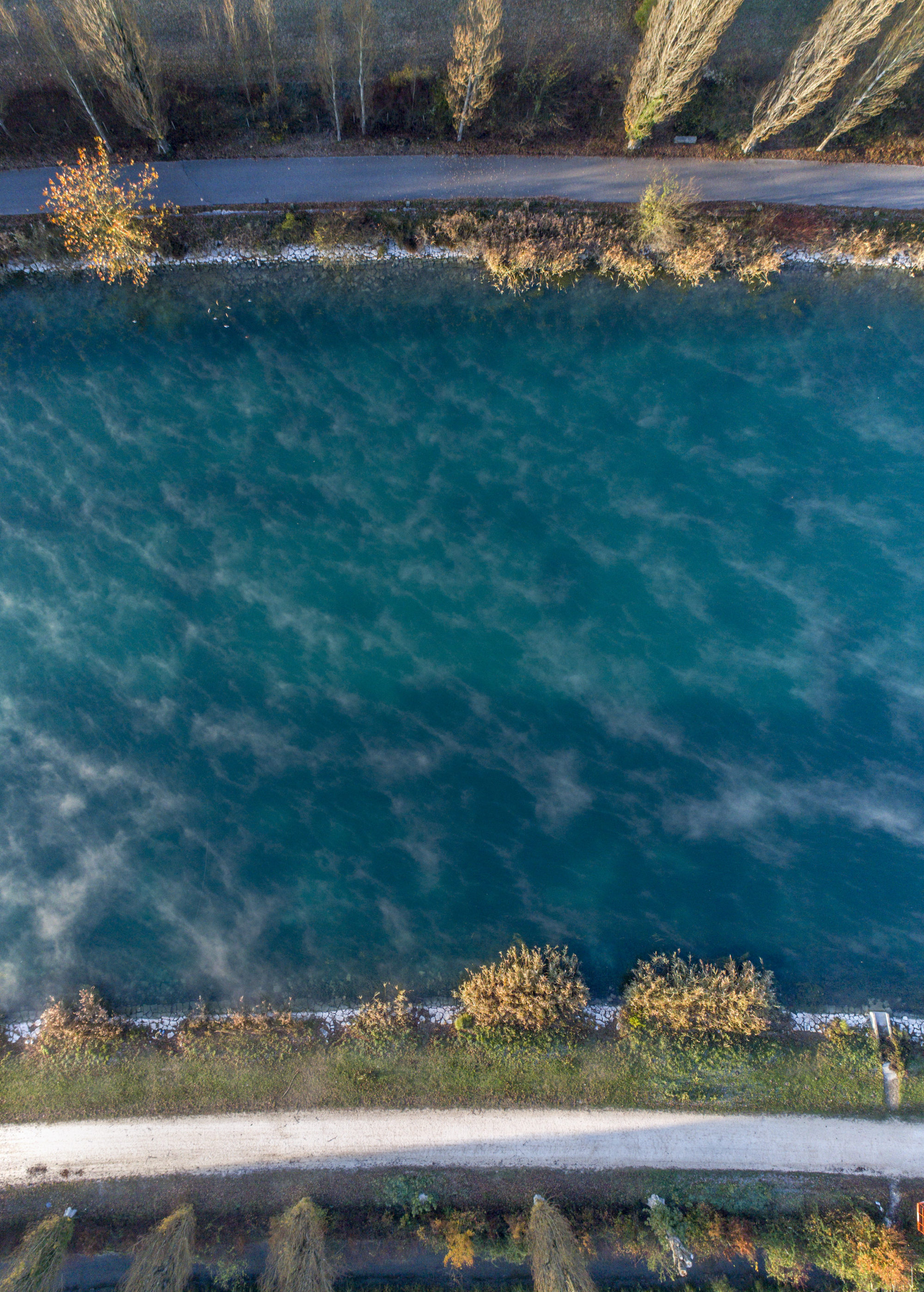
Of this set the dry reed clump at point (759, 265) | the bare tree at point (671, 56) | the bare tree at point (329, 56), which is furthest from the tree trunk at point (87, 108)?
the dry reed clump at point (759, 265)

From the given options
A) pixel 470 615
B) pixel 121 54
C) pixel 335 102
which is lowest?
pixel 470 615

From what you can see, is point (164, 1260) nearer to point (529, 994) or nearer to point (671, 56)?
point (529, 994)

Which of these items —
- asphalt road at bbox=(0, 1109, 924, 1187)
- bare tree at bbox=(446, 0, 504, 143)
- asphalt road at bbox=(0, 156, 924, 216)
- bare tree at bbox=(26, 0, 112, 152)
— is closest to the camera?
bare tree at bbox=(446, 0, 504, 143)

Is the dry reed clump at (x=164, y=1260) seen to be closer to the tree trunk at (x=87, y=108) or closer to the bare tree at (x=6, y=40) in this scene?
the tree trunk at (x=87, y=108)

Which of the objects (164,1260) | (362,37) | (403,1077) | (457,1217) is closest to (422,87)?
(362,37)

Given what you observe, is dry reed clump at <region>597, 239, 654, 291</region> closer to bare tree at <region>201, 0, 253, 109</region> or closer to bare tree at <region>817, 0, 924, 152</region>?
bare tree at <region>817, 0, 924, 152</region>

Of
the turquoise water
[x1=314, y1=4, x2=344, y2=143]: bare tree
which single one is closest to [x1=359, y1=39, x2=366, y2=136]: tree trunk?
[x1=314, y1=4, x2=344, y2=143]: bare tree
